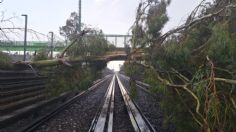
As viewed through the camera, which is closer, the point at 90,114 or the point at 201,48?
the point at 201,48

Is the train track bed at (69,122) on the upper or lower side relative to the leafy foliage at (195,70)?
lower

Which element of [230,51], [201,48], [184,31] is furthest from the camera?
[184,31]

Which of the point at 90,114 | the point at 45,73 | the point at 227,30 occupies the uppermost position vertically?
the point at 227,30

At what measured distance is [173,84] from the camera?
12039mm

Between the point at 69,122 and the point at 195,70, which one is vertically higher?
the point at 195,70

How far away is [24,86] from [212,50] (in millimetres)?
13854

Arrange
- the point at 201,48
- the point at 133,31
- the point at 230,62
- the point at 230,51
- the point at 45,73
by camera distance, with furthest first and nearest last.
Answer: the point at 45,73, the point at 133,31, the point at 201,48, the point at 230,62, the point at 230,51

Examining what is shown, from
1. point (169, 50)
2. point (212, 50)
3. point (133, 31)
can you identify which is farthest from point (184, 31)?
point (133, 31)

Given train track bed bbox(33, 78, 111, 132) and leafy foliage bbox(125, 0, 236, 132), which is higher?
leafy foliage bbox(125, 0, 236, 132)

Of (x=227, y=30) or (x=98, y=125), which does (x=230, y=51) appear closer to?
(x=227, y=30)

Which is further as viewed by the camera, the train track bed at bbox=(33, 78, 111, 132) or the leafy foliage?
the train track bed at bbox=(33, 78, 111, 132)

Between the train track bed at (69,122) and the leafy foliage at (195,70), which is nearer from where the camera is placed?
the leafy foliage at (195,70)

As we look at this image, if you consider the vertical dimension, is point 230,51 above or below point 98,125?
above

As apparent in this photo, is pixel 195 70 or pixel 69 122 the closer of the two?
pixel 195 70
